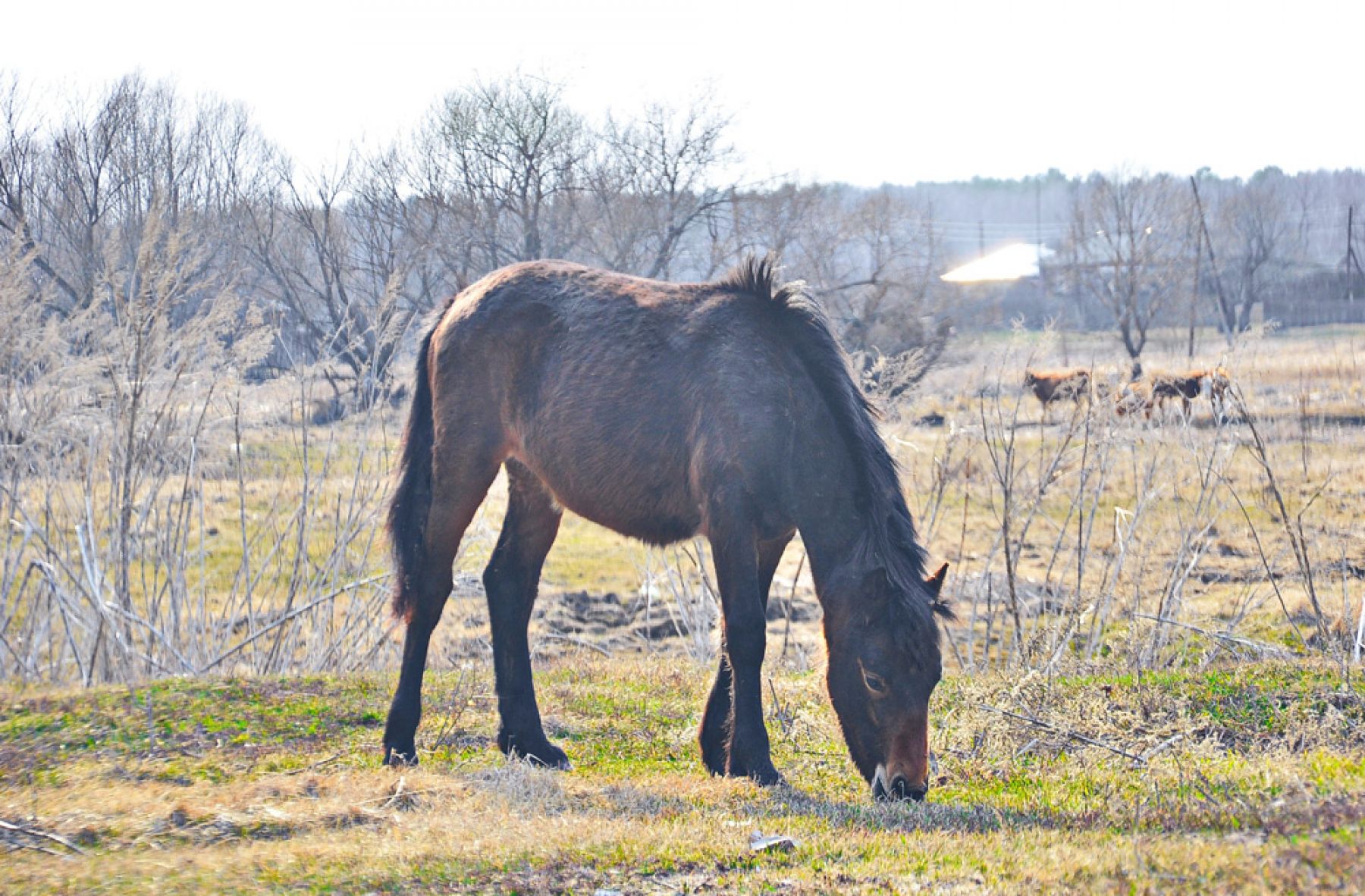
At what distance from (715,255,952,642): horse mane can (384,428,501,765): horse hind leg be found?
1.55 meters

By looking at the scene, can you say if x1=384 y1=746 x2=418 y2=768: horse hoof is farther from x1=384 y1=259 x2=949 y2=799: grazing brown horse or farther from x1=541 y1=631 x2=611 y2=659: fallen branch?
x1=541 y1=631 x2=611 y2=659: fallen branch

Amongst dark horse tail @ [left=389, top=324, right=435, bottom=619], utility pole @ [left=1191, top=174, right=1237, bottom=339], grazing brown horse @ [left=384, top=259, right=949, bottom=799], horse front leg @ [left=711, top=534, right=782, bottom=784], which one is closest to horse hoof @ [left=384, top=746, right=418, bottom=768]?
grazing brown horse @ [left=384, top=259, right=949, bottom=799]

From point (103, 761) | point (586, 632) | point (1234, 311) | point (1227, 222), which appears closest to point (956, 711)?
point (103, 761)

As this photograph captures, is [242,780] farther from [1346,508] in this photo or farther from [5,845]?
[1346,508]

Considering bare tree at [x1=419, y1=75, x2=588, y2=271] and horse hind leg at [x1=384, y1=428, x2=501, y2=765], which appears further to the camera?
bare tree at [x1=419, y1=75, x2=588, y2=271]

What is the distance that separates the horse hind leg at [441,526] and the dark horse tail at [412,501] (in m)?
0.02

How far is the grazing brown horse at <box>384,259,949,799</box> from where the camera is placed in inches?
177

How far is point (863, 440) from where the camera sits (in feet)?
15.7

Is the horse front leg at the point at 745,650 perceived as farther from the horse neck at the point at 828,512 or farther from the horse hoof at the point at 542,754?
the horse hoof at the point at 542,754

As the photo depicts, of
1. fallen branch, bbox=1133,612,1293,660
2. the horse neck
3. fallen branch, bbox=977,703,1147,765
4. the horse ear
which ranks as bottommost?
fallen branch, bbox=1133,612,1293,660

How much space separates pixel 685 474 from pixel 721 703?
110 centimetres

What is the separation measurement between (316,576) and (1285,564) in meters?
10.5

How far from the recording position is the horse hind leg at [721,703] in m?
5.17

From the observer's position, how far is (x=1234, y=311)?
45.8 meters
